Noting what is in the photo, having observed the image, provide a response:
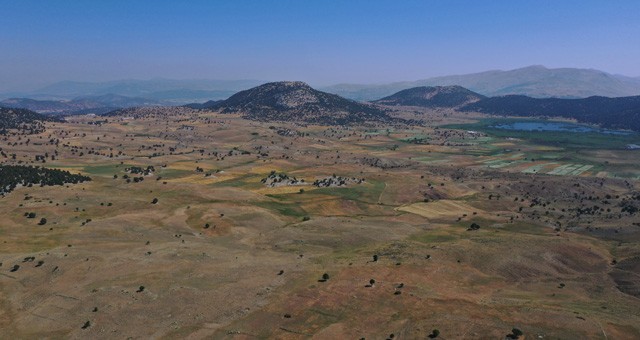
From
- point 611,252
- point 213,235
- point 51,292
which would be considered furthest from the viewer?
point 213,235

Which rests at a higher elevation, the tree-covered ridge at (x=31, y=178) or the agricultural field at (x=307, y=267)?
the tree-covered ridge at (x=31, y=178)

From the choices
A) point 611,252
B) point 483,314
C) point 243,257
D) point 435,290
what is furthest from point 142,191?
point 611,252

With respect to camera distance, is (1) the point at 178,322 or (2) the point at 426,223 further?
(2) the point at 426,223

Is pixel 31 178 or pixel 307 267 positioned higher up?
pixel 31 178

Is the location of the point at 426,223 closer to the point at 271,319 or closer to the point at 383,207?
the point at 383,207

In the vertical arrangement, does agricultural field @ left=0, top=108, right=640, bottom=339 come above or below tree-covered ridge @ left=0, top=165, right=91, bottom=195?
below

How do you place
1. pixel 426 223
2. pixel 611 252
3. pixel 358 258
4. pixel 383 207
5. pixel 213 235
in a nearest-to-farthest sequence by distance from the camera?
pixel 358 258, pixel 611 252, pixel 213 235, pixel 426 223, pixel 383 207

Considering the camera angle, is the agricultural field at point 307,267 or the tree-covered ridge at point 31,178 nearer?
the agricultural field at point 307,267

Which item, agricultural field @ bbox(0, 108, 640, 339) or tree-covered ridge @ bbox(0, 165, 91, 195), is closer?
agricultural field @ bbox(0, 108, 640, 339)
